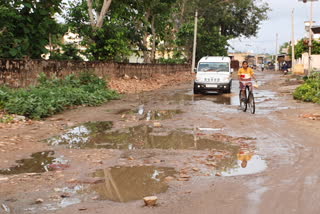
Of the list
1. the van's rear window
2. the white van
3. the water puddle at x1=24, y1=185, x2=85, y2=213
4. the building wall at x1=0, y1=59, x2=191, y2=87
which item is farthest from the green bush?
the water puddle at x1=24, y1=185, x2=85, y2=213

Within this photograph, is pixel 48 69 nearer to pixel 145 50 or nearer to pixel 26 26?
pixel 26 26

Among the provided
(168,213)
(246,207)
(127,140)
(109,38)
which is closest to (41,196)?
(168,213)

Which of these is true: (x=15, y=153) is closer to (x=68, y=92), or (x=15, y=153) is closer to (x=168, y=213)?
(x=168, y=213)

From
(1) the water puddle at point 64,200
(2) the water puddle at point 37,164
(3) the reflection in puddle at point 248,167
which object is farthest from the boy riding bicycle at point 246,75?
(1) the water puddle at point 64,200

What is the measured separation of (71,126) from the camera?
11.2 metres

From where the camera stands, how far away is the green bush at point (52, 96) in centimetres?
1252

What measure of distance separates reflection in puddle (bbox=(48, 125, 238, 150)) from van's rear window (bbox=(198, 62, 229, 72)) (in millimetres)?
12043

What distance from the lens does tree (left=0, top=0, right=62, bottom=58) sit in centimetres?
1616

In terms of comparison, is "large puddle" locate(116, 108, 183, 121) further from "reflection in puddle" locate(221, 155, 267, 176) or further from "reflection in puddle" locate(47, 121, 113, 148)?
"reflection in puddle" locate(221, 155, 267, 176)

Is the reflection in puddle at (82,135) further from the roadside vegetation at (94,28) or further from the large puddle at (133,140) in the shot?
the roadside vegetation at (94,28)

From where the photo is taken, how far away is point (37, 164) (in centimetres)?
695

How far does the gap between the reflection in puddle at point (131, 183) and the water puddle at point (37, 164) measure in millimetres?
962

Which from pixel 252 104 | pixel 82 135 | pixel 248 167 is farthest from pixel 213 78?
pixel 248 167

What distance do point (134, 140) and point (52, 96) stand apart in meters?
6.60
